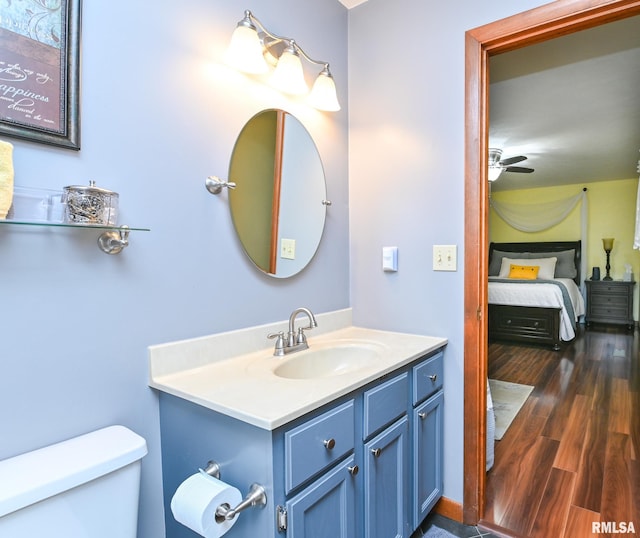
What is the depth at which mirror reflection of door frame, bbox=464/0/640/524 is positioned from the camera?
1484mm

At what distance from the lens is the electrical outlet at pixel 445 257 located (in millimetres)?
1586

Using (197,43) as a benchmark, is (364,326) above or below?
below

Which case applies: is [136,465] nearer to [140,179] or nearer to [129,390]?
[129,390]

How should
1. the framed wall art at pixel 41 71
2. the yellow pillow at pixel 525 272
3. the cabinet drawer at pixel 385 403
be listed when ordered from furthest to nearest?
1. the yellow pillow at pixel 525 272
2. the cabinet drawer at pixel 385 403
3. the framed wall art at pixel 41 71

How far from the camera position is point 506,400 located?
2900 millimetres

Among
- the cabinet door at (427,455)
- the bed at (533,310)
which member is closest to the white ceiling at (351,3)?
the cabinet door at (427,455)

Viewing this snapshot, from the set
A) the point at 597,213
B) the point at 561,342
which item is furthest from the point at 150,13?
the point at 597,213

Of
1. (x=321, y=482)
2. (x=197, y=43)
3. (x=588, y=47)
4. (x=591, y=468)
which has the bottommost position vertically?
(x=591, y=468)

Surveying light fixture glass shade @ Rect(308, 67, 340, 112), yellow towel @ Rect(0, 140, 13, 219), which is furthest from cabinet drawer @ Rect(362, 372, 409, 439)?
light fixture glass shade @ Rect(308, 67, 340, 112)

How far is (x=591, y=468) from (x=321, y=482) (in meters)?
1.84

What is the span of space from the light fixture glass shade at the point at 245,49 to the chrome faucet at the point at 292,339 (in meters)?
0.91

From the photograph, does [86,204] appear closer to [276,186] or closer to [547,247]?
[276,186]

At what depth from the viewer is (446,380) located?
5.32 ft

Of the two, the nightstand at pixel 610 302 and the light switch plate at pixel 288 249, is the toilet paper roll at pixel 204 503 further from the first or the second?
the nightstand at pixel 610 302
